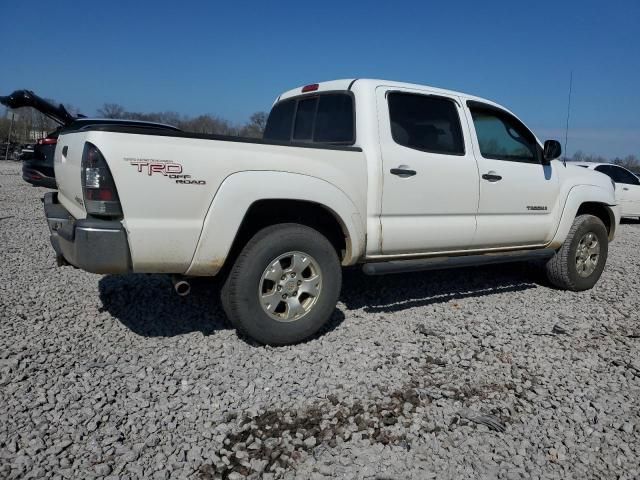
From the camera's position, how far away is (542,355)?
3.82m

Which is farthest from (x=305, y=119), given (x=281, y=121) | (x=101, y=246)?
(x=101, y=246)

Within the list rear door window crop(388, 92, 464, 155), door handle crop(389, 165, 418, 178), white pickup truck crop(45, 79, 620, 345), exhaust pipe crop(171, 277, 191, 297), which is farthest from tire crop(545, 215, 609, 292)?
exhaust pipe crop(171, 277, 191, 297)

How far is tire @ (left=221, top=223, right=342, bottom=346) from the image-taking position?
349 centimetres

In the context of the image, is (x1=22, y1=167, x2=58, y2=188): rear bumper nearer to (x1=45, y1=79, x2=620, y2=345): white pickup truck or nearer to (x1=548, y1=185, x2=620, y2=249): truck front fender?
(x1=45, y1=79, x2=620, y2=345): white pickup truck

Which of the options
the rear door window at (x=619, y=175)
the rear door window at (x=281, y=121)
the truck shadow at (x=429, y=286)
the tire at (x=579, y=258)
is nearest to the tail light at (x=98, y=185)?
the rear door window at (x=281, y=121)

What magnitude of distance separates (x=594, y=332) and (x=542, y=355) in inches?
36.3

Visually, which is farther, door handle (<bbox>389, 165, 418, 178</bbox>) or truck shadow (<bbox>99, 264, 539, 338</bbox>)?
truck shadow (<bbox>99, 264, 539, 338</bbox>)

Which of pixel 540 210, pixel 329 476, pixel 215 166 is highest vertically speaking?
pixel 215 166

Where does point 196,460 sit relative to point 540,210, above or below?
below

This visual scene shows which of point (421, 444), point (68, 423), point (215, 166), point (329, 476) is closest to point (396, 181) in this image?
point (215, 166)

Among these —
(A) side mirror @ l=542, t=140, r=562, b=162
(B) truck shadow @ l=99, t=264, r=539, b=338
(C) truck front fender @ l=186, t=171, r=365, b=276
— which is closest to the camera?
(C) truck front fender @ l=186, t=171, r=365, b=276

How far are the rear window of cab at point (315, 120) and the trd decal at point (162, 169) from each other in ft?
5.00

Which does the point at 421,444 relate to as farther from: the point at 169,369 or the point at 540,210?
the point at 540,210

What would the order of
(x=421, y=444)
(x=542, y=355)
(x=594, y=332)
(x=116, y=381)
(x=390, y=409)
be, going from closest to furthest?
(x=421, y=444) < (x=390, y=409) < (x=116, y=381) < (x=542, y=355) < (x=594, y=332)
